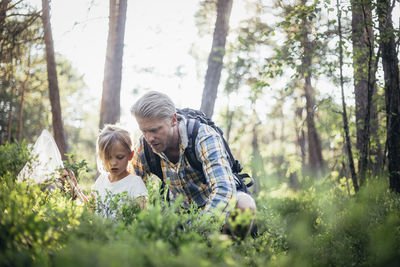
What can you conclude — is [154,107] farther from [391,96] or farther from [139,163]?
[391,96]

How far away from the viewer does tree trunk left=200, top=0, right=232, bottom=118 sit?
7.31 meters

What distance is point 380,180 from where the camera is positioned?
4355 millimetres

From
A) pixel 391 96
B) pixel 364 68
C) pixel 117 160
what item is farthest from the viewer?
pixel 364 68

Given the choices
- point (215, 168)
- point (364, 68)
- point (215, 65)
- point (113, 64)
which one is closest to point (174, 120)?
point (215, 168)

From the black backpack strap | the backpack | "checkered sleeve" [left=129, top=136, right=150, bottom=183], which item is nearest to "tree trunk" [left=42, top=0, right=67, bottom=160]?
"checkered sleeve" [left=129, top=136, right=150, bottom=183]

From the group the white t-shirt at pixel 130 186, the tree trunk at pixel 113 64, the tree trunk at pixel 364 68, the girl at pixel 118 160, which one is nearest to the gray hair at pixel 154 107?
the girl at pixel 118 160

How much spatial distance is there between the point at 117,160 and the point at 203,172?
107 centimetres

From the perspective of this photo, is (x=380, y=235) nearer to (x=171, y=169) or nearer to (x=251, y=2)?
(x=171, y=169)

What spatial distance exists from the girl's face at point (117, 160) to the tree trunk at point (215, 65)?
379 centimetres

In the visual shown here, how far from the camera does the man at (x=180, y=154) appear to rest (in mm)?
2760

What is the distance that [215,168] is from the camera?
109 inches

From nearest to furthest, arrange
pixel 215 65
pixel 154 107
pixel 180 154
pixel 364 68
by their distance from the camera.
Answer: pixel 154 107 → pixel 180 154 → pixel 364 68 → pixel 215 65

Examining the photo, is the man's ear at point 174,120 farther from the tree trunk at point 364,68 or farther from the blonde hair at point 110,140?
the tree trunk at point 364,68

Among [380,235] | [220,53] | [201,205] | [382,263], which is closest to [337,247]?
[380,235]
